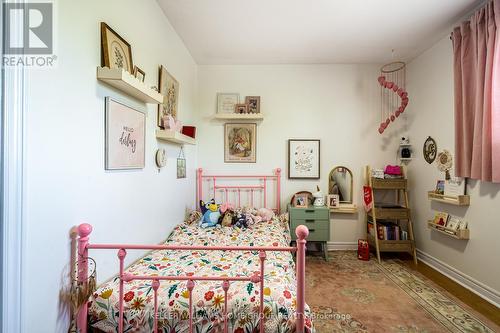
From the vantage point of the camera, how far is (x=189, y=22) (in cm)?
235

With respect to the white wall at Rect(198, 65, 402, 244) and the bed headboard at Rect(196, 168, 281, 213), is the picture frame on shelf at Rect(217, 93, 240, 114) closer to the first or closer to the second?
the white wall at Rect(198, 65, 402, 244)

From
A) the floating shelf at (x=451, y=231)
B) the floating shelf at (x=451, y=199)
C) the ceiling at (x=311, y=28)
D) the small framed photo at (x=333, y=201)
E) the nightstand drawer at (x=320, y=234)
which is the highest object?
the ceiling at (x=311, y=28)

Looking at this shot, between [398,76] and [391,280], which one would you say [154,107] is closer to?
[391,280]

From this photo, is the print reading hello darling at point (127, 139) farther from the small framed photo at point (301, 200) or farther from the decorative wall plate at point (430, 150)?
the decorative wall plate at point (430, 150)

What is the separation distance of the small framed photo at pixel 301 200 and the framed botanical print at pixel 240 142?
0.78 meters

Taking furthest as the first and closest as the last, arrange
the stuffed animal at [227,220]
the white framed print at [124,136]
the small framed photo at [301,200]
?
the small framed photo at [301,200] → the stuffed animal at [227,220] → the white framed print at [124,136]

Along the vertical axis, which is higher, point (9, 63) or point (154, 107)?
point (154, 107)

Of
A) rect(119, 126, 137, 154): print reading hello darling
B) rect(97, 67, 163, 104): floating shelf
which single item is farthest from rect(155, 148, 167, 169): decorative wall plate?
rect(97, 67, 163, 104): floating shelf

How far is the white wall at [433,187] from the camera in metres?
2.09

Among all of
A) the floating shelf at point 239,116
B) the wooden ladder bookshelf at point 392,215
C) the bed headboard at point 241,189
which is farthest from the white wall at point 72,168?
the wooden ladder bookshelf at point 392,215

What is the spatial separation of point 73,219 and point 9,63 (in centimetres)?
71

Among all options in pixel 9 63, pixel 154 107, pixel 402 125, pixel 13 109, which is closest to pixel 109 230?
pixel 13 109

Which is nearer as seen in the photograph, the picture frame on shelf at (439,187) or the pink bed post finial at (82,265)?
the pink bed post finial at (82,265)

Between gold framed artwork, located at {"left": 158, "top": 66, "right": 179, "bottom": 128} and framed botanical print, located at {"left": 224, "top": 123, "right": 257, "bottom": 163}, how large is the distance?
37.3 inches
